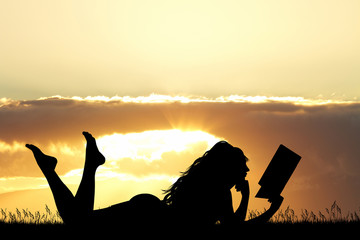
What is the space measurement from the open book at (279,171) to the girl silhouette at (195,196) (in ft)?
1.00

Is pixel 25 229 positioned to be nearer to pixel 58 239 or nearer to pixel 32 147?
pixel 58 239

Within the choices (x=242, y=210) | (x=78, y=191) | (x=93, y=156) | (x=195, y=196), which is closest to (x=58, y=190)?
(x=78, y=191)

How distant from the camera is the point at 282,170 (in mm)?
7949

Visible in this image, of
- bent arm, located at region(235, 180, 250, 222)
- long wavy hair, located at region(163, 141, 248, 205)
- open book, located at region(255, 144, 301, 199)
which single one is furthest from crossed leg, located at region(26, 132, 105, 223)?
open book, located at region(255, 144, 301, 199)

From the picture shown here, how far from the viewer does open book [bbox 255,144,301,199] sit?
7930 mm

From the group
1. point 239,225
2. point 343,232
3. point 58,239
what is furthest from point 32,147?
point 343,232

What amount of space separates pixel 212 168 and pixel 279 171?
1183mm

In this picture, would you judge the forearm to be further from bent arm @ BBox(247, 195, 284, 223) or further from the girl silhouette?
bent arm @ BBox(247, 195, 284, 223)

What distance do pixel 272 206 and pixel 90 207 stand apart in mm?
3374

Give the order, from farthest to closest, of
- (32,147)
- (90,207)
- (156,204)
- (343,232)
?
(343,232) < (32,147) < (90,207) < (156,204)

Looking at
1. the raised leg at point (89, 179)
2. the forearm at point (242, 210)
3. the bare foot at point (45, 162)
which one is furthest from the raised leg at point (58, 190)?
the forearm at point (242, 210)

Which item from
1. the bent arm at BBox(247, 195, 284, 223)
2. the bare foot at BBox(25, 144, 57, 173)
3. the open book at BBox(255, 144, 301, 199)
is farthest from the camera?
the bare foot at BBox(25, 144, 57, 173)

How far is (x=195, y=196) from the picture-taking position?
8211 mm

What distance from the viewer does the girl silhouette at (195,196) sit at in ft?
26.2
